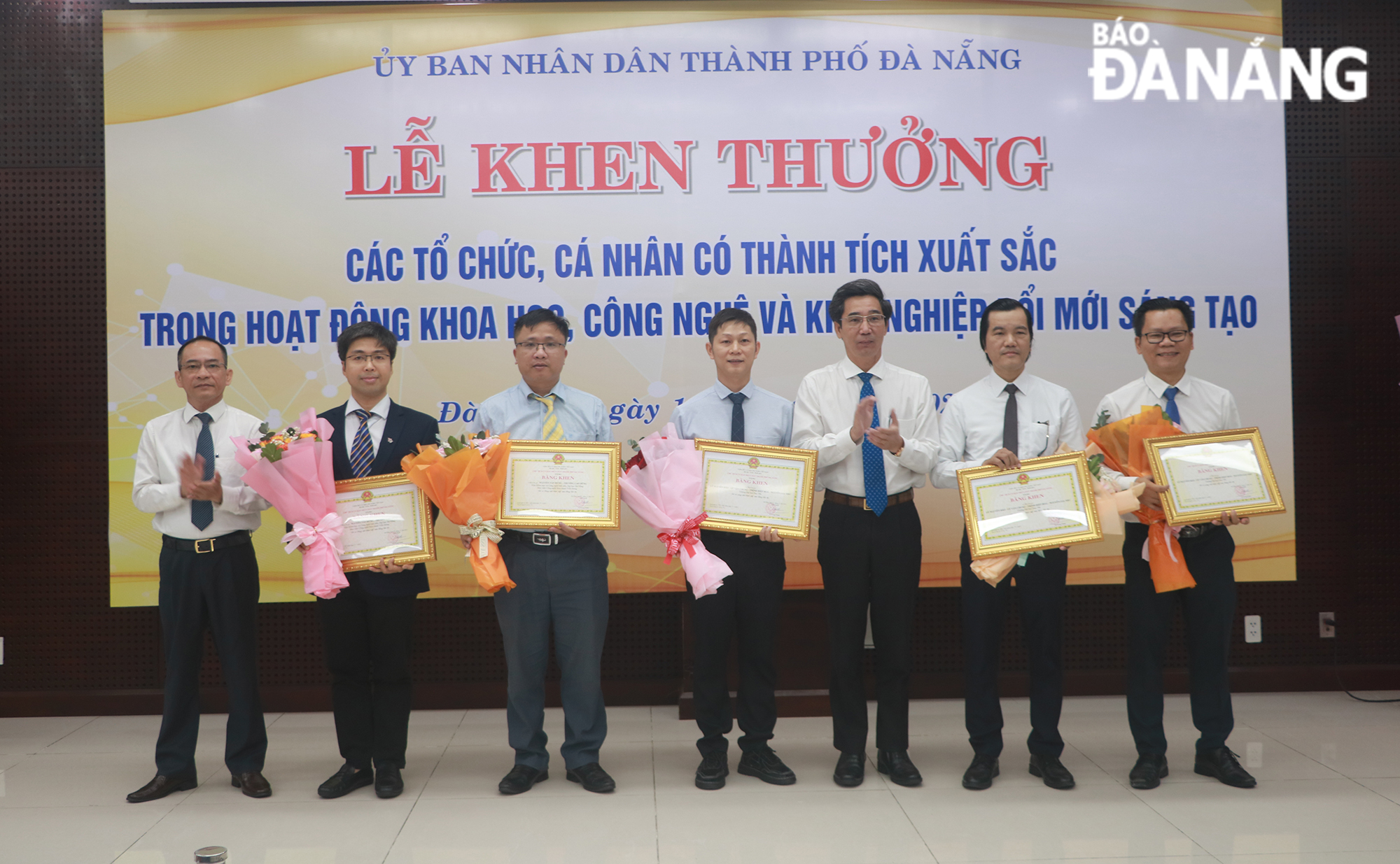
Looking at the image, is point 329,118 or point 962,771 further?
point 329,118

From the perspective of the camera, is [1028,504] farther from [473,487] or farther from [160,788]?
[160,788]

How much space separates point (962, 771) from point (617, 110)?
345 cm

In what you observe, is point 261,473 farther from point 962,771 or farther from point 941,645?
point 941,645

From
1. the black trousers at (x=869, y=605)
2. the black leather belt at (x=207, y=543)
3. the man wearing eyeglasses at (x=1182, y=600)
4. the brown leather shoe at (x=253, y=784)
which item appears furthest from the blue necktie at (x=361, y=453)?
the man wearing eyeglasses at (x=1182, y=600)

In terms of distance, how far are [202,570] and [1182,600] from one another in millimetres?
3699

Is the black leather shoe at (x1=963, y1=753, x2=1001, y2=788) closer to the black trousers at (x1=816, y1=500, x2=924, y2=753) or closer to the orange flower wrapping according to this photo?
the black trousers at (x1=816, y1=500, x2=924, y2=753)

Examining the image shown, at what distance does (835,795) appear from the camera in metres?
3.50

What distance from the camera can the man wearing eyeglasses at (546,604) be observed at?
359cm

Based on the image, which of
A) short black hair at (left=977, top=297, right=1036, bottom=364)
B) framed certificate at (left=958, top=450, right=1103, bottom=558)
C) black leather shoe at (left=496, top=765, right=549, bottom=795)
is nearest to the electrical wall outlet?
framed certificate at (left=958, top=450, right=1103, bottom=558)

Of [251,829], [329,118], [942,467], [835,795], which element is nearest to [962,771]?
[835,795]

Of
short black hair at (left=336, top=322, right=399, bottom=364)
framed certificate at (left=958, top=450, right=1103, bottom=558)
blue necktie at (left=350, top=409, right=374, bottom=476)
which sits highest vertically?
short black hair at (left=336, top=322, right=399, bottom=364)

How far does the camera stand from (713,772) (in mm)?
3611

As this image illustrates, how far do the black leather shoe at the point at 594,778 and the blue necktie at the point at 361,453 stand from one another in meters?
1.39

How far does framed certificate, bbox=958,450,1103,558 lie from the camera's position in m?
3.39
